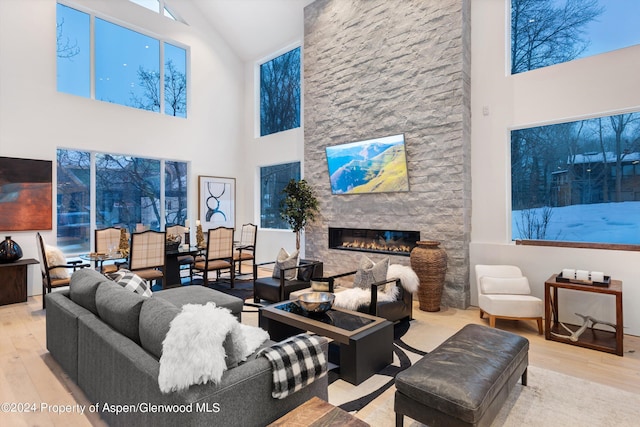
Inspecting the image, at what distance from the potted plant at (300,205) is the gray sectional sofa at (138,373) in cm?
396

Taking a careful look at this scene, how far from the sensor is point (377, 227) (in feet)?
18.6

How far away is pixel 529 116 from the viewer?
14.3 feet

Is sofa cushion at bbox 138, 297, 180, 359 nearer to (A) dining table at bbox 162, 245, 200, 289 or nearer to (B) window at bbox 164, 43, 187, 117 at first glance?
(A) dining table at bbox 162, 245, 200, 289

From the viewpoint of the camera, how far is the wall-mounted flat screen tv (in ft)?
17.4

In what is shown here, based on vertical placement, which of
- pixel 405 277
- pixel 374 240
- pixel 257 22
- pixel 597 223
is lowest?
pixel 405 277

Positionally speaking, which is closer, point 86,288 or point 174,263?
point 86,288

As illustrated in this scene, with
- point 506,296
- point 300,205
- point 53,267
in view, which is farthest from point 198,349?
point 300,205

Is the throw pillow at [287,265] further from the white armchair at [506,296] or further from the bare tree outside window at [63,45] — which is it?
the bare tree outside window at [63,45]

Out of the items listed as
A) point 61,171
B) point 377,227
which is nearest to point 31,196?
point 61,171

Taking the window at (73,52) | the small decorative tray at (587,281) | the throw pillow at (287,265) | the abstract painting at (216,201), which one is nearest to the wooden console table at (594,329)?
the small decorative tray at (587,281)

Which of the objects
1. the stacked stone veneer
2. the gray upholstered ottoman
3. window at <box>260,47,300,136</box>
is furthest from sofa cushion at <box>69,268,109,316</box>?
window at <box>260,47,300,136</box>

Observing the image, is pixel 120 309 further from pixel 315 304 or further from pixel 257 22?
pixel 257 22

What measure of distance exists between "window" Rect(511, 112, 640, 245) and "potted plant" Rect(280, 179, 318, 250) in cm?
345

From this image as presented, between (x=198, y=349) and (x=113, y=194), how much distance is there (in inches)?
237
